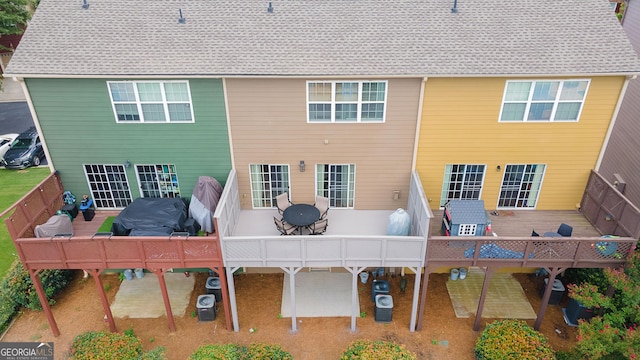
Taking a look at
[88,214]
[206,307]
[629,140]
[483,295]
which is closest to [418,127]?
[483,295]

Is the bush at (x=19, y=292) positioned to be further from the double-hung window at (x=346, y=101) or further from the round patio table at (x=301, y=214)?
the double-hung window at (x=346, y=101)

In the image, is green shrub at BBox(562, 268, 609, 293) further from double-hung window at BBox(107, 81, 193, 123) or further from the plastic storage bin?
double-hung window at BBox(107, 81, 193, 123)

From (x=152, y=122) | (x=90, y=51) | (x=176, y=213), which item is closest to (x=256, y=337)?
(x=176, y=213)

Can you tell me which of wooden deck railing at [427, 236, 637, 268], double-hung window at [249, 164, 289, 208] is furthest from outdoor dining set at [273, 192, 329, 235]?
wooden deck railing at [427, 236, 637, 268]

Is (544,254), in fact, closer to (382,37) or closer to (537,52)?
(537,52)

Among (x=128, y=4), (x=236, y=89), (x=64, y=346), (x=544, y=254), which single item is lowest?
(x=64, y=346)

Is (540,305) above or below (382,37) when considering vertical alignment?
below
